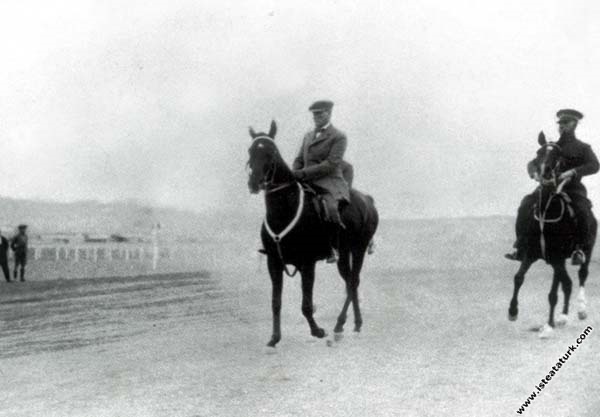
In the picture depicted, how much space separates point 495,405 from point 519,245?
5.87 m

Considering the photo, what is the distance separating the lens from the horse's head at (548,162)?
41.4 feet

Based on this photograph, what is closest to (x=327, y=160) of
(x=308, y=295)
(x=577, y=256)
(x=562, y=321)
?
(x=308, y=295)

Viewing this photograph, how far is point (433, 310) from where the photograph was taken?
16.1 metres

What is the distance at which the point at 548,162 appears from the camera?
497 inches

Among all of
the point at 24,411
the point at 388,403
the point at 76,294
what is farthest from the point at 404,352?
the point at 76,294

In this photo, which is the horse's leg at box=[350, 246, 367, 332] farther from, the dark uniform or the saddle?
the dark uniform

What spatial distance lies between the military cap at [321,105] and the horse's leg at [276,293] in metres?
2.01

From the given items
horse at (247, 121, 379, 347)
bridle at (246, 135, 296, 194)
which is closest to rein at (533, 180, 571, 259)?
horse at (247, 121, 379, 347)

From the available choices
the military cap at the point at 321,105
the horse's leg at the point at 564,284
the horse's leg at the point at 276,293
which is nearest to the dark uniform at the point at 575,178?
the horse's leg at the point at 564,284

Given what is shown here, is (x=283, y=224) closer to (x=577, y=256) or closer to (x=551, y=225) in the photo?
(x=551, y=225)

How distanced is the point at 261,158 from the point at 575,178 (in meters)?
5.63

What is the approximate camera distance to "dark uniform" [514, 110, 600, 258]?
43.9 ft

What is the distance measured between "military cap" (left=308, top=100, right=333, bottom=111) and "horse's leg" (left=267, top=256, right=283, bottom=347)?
201 centimetres

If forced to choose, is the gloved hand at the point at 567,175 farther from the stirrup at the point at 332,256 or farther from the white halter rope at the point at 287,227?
the white halter rope at the point at 287,227
